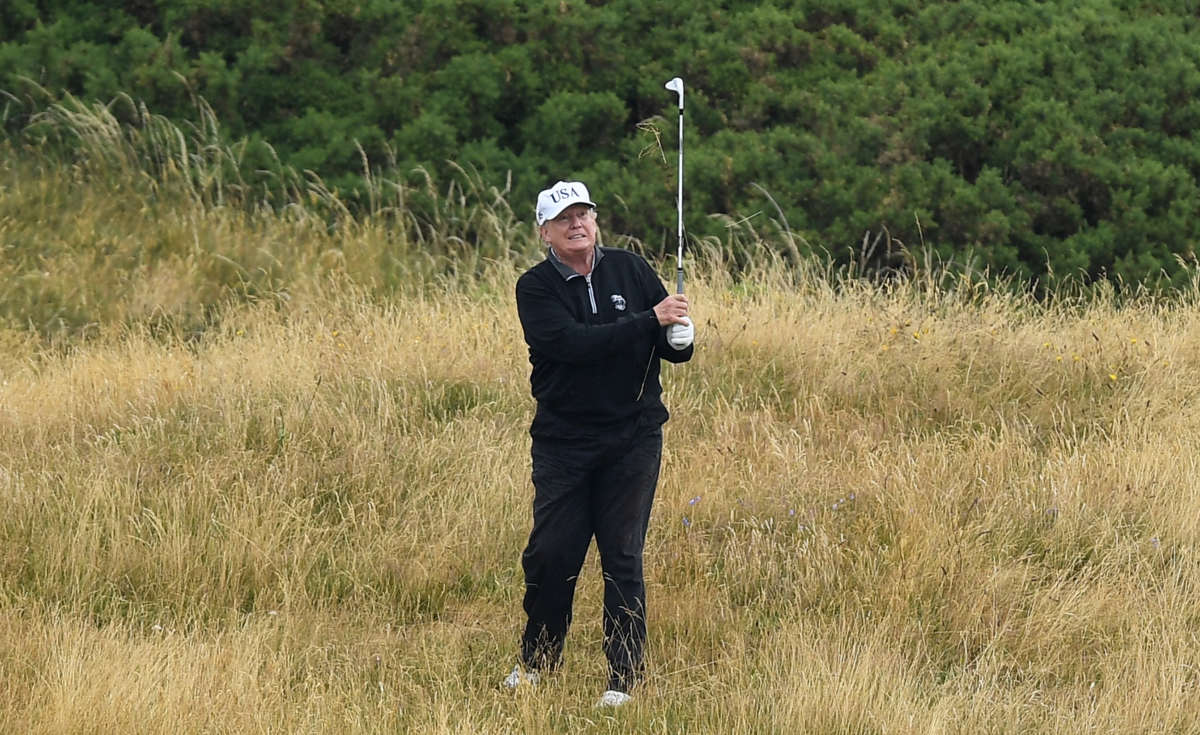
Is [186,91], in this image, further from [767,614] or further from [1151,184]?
[767,614]

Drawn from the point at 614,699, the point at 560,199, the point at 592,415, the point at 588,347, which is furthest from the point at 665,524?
the point at 560,199

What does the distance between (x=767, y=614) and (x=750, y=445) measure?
1607 mm

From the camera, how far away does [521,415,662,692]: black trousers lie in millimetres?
4684

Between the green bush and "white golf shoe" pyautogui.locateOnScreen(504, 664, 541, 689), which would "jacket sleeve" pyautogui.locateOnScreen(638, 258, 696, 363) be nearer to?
"white golf shoe" pyautogui.locateOnScreen(504, 664, 541, 689)

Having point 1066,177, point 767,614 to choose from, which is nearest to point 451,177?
point 1066,177

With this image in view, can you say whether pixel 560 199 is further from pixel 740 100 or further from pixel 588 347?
pixel 740 100

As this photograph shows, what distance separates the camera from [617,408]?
4660 mm

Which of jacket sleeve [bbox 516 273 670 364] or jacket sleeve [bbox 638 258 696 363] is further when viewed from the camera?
jacket sleeve [bbox 638 258 696 363]

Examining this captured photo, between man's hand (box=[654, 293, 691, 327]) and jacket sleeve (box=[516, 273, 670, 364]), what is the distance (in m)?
0.03

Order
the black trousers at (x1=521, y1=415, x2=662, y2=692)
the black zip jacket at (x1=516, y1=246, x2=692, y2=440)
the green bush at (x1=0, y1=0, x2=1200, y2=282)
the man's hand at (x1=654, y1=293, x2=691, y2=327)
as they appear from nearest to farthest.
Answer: the man's hand at (x1=654, y1=293, x2=691, y2=327), the black zip jacket at (x1=516, y1=246, x2=692, y2=440), the black trousers at (x1=521, y1=415, x2=662, y2=692), the green bush at (x1=0, y1=0, x2=1200, y2=282)

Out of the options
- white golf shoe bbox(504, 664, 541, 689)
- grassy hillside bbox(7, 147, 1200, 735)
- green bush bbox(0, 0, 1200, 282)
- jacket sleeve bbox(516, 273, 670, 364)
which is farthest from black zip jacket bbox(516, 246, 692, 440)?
green bush bbox(0, 0, 1200, 282)

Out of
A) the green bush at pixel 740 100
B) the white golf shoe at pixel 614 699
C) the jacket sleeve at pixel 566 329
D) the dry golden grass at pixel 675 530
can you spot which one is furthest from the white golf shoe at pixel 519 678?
the green bush at pixel 740 100

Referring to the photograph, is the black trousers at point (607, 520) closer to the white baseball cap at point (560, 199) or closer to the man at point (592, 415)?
the man at point (592, 415)

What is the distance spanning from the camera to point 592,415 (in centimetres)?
466
